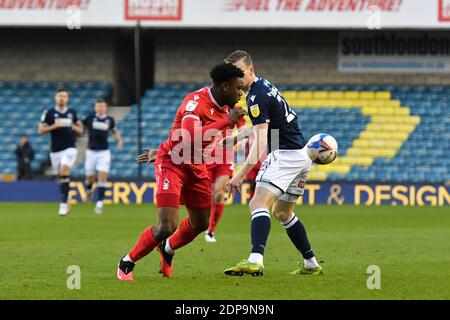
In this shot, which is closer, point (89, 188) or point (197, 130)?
point (197, 130)

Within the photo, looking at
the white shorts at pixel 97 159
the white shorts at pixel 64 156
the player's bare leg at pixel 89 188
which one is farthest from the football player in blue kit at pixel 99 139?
the white shorts at pixel 64 156

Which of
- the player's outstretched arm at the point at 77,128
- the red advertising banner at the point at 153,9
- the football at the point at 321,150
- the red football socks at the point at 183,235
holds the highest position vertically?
the red advertising banner at the point at 153,9

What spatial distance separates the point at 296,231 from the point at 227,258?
199 centimetres

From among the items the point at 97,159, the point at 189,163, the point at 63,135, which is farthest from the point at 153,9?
the point at 189,163

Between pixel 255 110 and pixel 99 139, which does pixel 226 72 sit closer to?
pixel 255 110

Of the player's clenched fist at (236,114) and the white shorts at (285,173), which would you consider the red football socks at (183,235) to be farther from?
the player's clenched fist at (236,114)

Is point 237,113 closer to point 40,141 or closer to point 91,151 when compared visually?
point 91,151

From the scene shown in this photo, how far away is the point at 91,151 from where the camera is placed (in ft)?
75.2

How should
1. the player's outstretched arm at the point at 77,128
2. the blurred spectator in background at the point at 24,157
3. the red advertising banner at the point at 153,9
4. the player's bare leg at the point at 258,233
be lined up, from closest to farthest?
the player's bare leg at the point at 258,233
the player's outstretched arm at the point at 77,128
the blurred spectator in background at the point at 24,157
the red advertising banner at the point at 153,9

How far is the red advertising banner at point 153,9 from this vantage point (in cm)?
2914

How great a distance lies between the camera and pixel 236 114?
9.26m

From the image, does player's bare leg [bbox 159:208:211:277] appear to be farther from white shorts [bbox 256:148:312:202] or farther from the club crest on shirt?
the club crest on shirt

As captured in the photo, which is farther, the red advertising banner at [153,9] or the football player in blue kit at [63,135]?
the red advertising banner at [153,9]

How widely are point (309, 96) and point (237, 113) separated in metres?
21.8
